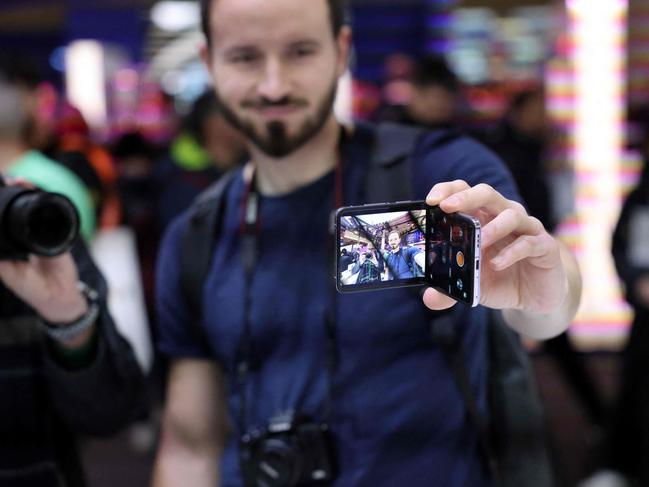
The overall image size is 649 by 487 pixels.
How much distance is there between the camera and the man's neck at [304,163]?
129cm

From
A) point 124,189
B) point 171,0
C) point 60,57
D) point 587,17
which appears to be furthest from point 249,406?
point 60,57

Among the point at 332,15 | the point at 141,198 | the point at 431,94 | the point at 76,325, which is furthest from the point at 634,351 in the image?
the point at 76,325

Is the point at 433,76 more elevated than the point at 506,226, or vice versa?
the point at 433,76

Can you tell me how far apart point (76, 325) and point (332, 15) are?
0.52 m

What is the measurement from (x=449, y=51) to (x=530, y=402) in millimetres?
8336

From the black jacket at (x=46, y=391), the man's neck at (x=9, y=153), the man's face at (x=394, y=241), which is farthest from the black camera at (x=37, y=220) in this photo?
the man's neck at (x=9, y=153)

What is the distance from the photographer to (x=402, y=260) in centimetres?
80

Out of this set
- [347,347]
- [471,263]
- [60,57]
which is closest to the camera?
[471,263]

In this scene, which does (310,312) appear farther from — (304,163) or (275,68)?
(275,68)

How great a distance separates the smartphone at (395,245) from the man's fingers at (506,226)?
41mm

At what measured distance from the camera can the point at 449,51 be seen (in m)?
9.31

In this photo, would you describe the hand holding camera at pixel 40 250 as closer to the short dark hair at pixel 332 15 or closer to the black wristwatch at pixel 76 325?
the black wristwatch at pixel 76 325

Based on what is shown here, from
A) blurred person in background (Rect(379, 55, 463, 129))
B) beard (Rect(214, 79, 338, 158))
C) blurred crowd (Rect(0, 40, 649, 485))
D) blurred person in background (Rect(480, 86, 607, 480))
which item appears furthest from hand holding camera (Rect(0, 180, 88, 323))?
blurred person in background (Rect(379, 55, 463, 129))

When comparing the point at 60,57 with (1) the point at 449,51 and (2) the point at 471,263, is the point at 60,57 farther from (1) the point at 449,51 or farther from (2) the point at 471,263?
(2) the point at 471,263
